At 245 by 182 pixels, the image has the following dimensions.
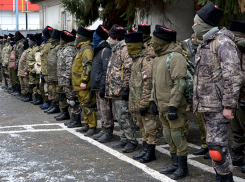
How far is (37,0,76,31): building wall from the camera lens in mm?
21016

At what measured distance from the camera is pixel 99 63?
7137 millimetres

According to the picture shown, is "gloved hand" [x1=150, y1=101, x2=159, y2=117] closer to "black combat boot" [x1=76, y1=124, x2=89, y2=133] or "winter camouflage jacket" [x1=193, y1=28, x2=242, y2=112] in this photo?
"winter camouflage jacket" [x1=193, y1=28, x2=242, y2=112]

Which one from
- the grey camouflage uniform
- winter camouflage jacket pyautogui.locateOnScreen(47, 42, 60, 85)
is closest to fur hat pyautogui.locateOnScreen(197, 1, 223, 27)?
the grey camouflage uniform

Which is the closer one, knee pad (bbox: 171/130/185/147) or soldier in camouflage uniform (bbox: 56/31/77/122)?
knee pad (bbox: 171/130/185/147)

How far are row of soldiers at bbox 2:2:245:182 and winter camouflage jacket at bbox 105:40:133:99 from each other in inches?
0.7

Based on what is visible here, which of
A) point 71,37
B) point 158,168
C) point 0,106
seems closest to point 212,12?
point 158,168

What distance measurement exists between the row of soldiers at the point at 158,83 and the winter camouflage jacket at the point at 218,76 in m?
0.01

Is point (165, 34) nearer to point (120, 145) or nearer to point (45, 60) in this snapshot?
point (120, 145)

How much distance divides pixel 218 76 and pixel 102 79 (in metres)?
3.01

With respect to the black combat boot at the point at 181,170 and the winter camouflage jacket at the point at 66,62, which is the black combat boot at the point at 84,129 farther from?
the black combat boot at the point at 181,170

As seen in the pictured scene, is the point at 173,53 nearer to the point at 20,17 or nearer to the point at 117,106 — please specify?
the point at 117,106

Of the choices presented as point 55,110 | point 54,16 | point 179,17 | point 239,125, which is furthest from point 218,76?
point 54,16

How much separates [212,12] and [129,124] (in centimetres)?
266

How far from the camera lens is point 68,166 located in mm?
5461
